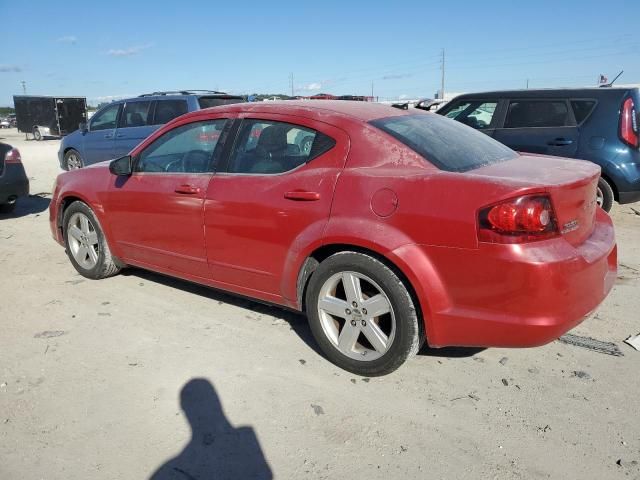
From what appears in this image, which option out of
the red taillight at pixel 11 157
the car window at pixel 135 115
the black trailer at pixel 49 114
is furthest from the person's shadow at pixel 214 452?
the black trailer at pixel 49 114

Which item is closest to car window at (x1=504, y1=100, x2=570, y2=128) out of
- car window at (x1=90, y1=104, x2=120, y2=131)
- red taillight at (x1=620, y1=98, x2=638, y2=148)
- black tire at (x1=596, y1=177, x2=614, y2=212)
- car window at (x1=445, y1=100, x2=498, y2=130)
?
car window at (x1=445, y1=100, x2=498, y2=130)

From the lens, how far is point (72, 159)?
1167 centimetres

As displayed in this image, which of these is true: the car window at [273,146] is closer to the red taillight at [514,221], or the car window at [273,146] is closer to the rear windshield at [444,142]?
the rear windshield at [444,142]

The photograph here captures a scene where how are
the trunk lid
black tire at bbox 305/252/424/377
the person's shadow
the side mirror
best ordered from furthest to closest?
the side mirror, black tire at bbox 305/252/424/377, the trunk lid, the person's shadow

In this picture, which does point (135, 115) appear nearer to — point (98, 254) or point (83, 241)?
point (83, 241)

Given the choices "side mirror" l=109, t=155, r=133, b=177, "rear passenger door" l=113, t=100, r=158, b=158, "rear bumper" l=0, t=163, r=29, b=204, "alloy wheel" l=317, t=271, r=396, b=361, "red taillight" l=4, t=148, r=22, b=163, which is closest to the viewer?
"alloy wheel" l=317, t=271, r=396, b=361

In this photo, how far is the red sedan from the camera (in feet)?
8.47

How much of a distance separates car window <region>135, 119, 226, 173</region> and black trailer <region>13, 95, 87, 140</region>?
31.6m

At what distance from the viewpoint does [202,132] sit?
Result: 394 cm

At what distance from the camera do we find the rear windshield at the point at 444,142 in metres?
3.02

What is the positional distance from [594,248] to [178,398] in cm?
241

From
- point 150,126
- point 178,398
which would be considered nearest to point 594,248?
point 178,398

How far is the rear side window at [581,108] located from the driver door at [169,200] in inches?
185

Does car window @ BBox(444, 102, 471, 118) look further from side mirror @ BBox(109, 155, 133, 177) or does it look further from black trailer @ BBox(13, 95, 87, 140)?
black trailer @ BBox(13, 95, 87, 140)
